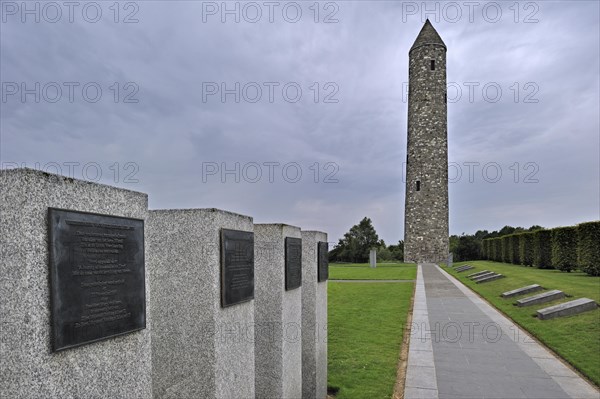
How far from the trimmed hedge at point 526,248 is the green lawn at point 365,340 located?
1451 centimetres

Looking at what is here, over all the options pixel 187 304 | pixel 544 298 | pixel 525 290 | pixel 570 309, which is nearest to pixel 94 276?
pixel 187 304

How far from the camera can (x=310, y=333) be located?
583 cm

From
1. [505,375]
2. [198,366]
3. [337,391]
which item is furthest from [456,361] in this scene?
[198,366]

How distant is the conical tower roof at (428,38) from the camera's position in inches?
1463

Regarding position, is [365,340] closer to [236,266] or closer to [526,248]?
[236,266]

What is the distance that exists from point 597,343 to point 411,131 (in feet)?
102

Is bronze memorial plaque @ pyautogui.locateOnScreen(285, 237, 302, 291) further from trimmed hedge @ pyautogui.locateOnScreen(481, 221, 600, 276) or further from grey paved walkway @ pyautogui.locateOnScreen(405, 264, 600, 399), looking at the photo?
trimmed hedge @ pyautogui.locateOnScreen(481, 221, 600, 276)

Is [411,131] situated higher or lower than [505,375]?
higher

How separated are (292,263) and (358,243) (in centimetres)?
3950

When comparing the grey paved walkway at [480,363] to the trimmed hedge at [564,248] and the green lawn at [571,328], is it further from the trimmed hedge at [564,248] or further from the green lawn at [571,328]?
the trimmed hedge at [564,248]

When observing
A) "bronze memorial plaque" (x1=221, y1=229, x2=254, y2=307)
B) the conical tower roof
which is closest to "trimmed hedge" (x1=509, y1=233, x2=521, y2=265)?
the conical tower roof

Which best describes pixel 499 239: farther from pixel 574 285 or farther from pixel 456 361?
pixel 456 361

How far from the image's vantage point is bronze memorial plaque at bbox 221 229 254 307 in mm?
3449

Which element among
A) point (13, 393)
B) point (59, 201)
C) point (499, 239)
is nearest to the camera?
point (13, 393)
